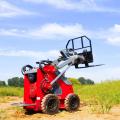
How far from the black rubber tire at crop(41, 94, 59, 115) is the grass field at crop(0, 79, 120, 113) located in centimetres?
137

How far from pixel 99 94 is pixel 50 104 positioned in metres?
8.44

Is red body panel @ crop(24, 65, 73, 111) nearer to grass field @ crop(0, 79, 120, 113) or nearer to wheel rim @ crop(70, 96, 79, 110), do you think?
wheel rim @ crop(70, 96, 79, 110)

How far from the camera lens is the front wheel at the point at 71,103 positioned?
1753 centimetres

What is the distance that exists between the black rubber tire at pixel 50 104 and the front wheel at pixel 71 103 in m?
0.60

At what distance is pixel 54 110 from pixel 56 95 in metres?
0.72

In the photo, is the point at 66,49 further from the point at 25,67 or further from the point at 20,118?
the point at 20,118

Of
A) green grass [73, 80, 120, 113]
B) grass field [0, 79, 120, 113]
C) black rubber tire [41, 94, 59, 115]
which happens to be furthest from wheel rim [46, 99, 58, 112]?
green grass [73, 80, 120, 113]

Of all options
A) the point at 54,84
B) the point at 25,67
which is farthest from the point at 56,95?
the point at 25,67

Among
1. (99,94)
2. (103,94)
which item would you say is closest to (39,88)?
(103,94)

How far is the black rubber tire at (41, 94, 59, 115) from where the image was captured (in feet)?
54.6

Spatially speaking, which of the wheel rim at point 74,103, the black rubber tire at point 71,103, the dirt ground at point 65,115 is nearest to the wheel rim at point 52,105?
the dirt ground at point 65,115

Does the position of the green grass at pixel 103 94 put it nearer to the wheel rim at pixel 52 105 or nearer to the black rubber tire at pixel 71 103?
the black rubber tire at pixel 71 103

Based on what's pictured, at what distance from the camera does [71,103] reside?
17.6 meters

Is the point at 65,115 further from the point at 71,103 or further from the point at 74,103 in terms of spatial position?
the point at 74,103
